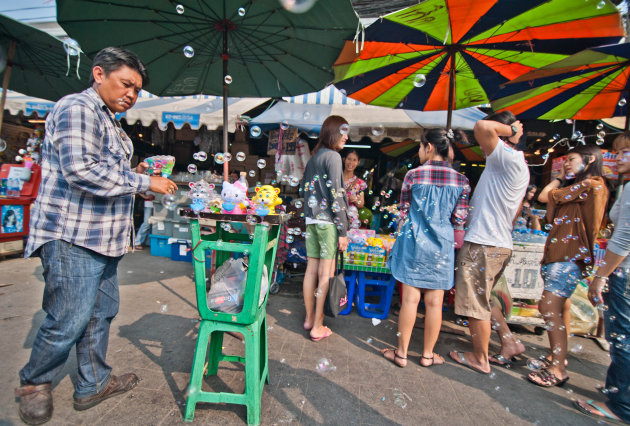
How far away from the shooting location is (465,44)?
3.15m

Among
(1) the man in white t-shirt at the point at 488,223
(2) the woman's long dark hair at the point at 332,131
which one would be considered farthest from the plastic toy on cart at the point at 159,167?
(1) the man in white t-shirt at the point at 488,223

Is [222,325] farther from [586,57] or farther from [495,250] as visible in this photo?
[586,57]

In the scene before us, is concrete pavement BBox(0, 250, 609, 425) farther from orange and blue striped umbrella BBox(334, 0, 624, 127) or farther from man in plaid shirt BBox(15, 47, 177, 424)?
orange and blue striped umbrella BBox(334, 0, 624, 127)

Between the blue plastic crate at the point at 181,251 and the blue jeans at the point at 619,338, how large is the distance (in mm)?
5503

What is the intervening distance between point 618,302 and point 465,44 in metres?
2.88

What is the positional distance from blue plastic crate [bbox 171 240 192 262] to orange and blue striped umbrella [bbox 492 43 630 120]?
548cm

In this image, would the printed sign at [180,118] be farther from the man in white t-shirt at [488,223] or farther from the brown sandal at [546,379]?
the brown sandal at [546,379]

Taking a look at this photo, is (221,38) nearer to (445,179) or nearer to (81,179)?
(81,179)

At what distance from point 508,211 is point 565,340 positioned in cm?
129

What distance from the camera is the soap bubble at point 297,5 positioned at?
227cm

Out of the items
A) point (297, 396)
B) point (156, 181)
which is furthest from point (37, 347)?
point (297, 396)

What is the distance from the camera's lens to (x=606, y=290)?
207 centimetres

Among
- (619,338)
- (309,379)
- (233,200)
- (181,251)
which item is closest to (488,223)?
(619,338)

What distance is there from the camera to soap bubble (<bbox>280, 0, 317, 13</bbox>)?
7.46 feet
